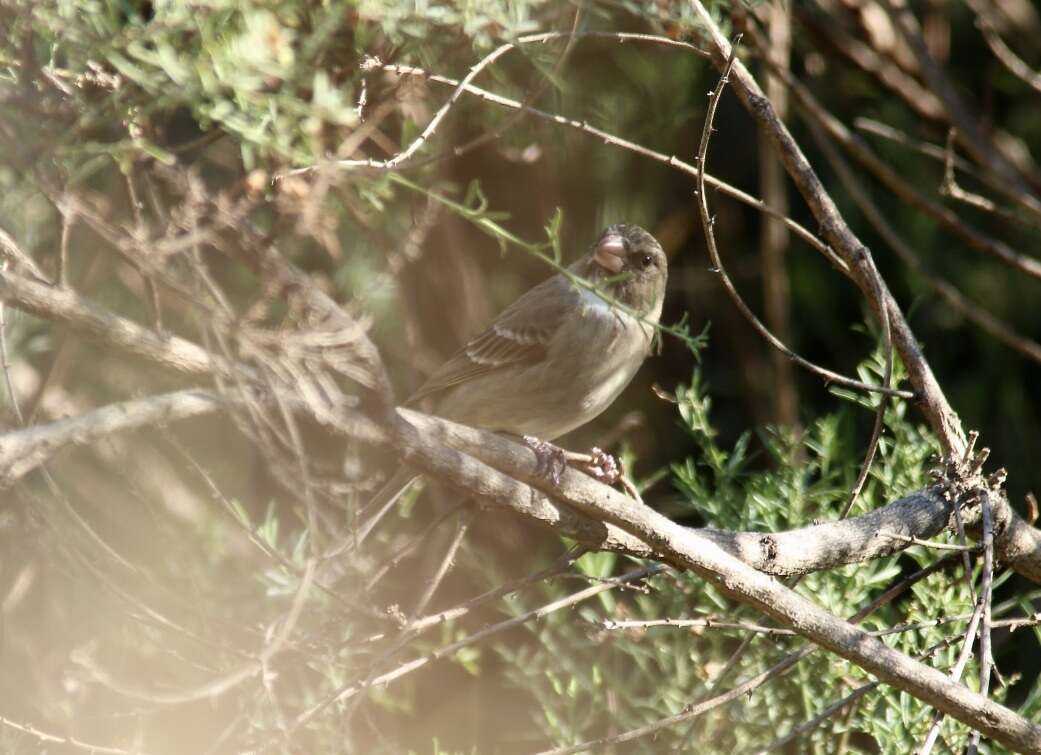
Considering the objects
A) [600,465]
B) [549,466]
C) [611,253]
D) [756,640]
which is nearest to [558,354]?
[611,253]

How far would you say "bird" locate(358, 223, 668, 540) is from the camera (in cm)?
381

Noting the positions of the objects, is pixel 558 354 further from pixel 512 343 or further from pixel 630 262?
pixel 630 262

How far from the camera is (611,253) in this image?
3.86 m

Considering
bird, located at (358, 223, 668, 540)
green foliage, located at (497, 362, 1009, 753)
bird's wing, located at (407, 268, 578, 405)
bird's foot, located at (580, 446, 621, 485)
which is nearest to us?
green foliage, located at (497, 362, 1009, 753)

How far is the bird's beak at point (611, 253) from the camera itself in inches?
151

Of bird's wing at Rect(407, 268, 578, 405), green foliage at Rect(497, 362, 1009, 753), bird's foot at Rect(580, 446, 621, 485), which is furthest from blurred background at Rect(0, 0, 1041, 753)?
bird's wing at Rect(407, 268, 578, 405)

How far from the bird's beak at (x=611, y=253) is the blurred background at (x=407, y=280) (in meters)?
0.20

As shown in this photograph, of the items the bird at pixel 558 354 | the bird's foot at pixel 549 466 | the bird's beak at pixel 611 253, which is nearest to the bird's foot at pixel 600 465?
the bird's foot at pixel 549 466

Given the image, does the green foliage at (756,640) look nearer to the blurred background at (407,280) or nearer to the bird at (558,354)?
the blurred background at (407,280)

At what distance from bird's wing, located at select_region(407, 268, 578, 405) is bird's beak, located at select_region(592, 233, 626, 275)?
0.17 meters

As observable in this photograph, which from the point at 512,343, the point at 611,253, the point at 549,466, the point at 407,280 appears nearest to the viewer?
the point at 549,466

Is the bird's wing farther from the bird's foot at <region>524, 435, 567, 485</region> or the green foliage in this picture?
the bird's foot at <region>524, 435, 567, 485</region>

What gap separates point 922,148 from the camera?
3.50m

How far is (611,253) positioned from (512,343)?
0.45m
